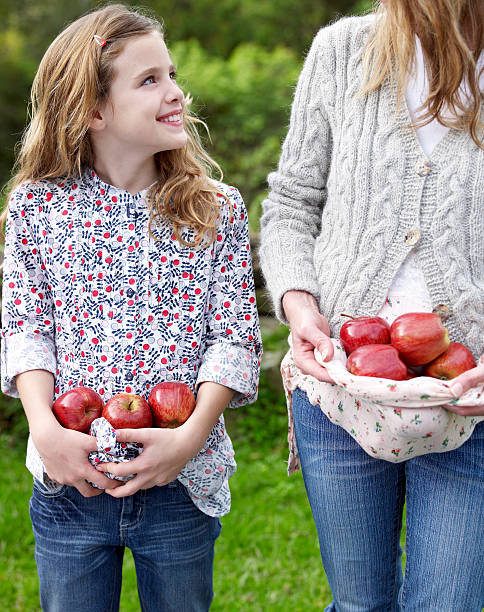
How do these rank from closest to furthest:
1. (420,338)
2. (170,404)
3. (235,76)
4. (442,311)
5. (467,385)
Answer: (467,385), (420,338), (442,311), (170,404), (235,76)

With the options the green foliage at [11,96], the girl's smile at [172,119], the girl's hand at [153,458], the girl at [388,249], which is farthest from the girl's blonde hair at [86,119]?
the green foliage at [11,96]

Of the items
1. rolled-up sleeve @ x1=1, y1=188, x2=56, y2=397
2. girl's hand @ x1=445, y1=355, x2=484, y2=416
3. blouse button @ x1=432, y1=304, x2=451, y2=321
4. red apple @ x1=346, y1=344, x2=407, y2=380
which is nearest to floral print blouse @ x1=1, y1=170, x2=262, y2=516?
rolled-up sleeve @ x1=1, y1=188, x2=56, y2=397

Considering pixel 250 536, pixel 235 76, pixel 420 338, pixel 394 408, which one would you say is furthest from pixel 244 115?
pixel 394 408

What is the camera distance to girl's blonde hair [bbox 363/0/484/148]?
180cm

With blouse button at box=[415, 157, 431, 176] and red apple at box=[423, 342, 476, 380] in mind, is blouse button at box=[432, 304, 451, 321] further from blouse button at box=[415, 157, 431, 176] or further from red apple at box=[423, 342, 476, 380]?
blouse button at box=[415, 157, 431, 176]

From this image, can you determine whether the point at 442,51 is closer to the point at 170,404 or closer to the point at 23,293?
the point at 170,404

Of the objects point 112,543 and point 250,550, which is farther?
point 250,550

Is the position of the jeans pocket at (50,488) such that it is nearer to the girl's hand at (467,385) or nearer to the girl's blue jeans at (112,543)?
the girl's blue jeans at (112,543)

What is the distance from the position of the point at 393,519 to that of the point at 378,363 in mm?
552

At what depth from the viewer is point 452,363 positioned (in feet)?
5.74

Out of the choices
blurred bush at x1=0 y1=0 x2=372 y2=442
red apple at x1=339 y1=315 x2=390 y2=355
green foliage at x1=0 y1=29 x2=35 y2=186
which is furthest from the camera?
green foliage at x1=0 y1=29 x2=35 y2=186

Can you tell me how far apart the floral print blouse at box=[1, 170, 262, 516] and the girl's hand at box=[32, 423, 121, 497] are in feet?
0.43

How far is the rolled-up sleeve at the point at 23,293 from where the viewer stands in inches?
81.0

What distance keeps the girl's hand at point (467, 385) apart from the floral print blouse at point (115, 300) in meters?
0.64
